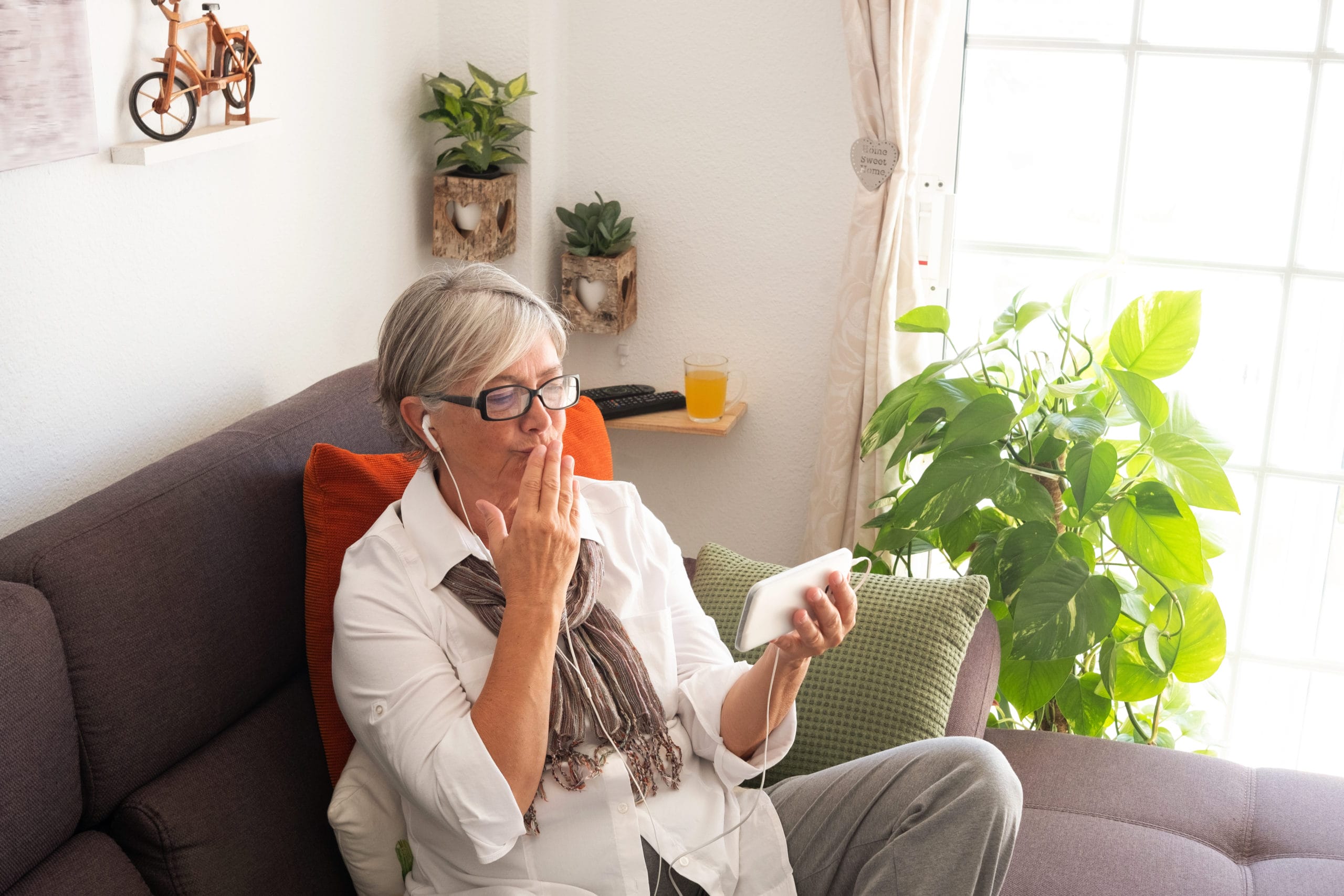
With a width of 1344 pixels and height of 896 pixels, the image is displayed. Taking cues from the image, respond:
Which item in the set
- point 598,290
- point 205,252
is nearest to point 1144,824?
point 598,290

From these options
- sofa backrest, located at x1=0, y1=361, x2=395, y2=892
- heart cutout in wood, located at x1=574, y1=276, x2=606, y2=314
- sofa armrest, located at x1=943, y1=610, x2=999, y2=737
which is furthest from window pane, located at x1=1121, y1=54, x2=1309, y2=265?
sofa backrest, located at x1=0, y1=361, x2=395, y2=892

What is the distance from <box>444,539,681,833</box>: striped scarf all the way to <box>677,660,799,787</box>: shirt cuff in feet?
0.13

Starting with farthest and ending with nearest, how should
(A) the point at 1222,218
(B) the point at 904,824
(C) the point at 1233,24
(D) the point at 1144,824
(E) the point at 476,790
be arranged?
1. (A) the point at 1222,218
2. (C) the point at 1233,24
3. (D) the point at 1144,824
4. (B) the point at 904,824
5. (E) the point at 476,790

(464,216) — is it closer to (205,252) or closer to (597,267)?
(597,267)

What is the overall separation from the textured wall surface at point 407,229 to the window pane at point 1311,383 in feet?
3.09

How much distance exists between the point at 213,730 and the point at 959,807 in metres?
0.88

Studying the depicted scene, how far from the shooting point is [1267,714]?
2658mm

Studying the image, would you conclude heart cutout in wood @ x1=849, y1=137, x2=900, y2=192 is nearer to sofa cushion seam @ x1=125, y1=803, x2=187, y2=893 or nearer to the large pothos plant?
the large pothos plant

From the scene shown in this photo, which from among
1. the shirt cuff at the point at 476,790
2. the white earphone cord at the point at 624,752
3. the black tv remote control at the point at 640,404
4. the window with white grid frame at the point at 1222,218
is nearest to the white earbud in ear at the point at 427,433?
the white earphone cord at the point at 624,752

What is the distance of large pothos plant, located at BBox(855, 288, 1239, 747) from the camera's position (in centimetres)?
194

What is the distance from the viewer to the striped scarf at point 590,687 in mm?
1421

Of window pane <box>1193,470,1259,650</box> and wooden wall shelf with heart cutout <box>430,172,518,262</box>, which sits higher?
wooden wall shelf with heart cutout <box>430,172,518,262</box>

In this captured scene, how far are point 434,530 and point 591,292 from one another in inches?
49.0

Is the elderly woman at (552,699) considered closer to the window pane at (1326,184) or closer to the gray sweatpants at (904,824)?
the gray sweatpants at (904,824)
